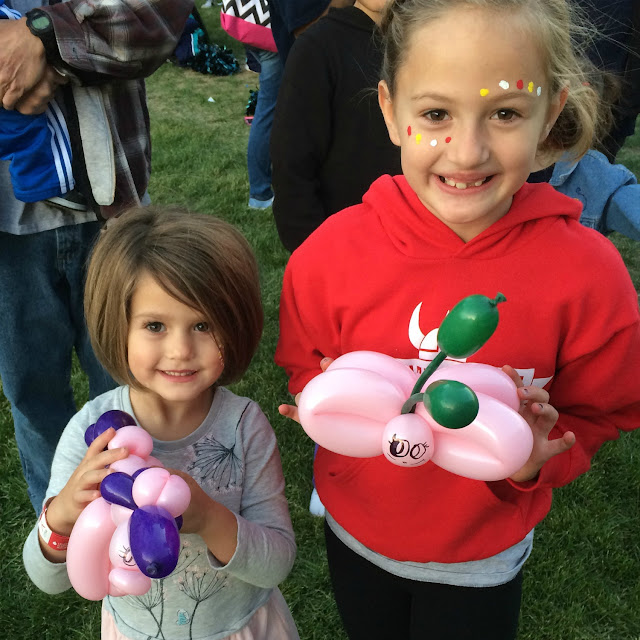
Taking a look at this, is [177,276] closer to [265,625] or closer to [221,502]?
[221,502]

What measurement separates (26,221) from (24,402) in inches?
22.7

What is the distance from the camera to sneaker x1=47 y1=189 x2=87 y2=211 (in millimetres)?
1759

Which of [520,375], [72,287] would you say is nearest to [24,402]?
[72,287]

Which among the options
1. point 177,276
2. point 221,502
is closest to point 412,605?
point 221,502

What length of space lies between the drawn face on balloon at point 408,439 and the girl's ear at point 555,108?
1.91 feet

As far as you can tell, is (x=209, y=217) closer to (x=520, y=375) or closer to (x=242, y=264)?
(x=242, y=264)

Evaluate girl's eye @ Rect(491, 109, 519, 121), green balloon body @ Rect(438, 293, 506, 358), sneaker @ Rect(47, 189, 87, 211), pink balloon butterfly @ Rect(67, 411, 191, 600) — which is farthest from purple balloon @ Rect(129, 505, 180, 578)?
sneaker @ Rect(47, 189, 87, 211)

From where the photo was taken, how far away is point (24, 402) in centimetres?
204

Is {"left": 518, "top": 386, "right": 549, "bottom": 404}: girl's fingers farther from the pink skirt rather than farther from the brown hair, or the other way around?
the pink skirt

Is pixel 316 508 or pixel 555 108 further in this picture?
pixel 316 508

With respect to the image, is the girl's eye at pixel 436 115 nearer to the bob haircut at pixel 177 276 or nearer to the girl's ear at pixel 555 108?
the girl's ear at pixel 555 108

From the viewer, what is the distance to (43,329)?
193cm

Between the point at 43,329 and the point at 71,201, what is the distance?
0.38 meters

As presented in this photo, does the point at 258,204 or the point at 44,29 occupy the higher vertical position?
the point at 44,29
